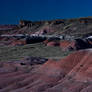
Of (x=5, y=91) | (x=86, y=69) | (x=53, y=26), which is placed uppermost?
(x=53, y=26)

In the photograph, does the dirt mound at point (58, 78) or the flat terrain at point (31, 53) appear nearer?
the dirt mound at point (58, 78)

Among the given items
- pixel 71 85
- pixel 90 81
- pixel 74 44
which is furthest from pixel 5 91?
pixel 74 44

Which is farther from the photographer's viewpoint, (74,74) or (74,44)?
(74,44)

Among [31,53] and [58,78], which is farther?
[31,53]

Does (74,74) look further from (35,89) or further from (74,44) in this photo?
(74,44)

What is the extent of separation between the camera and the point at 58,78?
28.7 ft

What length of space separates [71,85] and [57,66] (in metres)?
2.87

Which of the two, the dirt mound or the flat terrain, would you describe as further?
the flat terrain

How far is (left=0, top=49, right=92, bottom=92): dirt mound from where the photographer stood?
24.0 ft

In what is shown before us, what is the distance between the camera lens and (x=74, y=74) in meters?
8.48

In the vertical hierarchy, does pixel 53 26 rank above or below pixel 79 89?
above

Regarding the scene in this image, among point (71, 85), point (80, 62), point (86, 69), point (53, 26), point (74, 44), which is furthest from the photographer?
point (53, 26)

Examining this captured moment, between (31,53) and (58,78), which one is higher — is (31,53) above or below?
above

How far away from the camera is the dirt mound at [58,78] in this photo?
7.31 metres
